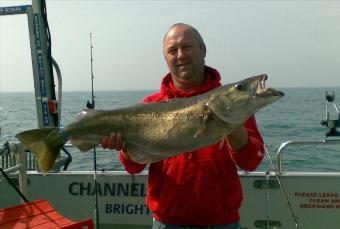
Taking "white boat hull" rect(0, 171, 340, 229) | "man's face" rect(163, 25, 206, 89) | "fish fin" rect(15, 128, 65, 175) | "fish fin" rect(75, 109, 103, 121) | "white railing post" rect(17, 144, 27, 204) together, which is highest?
"man's face" rect(163, 25, 206, 89)

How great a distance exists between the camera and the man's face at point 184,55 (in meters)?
3.38

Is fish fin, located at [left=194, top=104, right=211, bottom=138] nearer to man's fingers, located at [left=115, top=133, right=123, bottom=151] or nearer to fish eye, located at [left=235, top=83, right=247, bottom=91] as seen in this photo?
fish eye, located at [left=235, top=83, right=247, bottom=91]

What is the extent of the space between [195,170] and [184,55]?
83 cm

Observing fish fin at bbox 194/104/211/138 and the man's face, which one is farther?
the man's face

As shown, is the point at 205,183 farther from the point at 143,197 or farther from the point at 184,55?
the point at 143,197

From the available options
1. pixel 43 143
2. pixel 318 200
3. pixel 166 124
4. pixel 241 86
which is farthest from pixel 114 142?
pixel 318 200

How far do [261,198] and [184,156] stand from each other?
2.79 metres

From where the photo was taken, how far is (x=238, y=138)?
10.2 ft

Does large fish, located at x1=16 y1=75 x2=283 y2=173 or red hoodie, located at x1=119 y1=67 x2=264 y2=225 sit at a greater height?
large fish, located at x1=16 y1=75 x2=283 y2=173

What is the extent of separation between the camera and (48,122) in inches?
263

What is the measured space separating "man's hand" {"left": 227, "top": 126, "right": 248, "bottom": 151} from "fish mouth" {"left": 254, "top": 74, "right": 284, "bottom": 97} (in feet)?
0.93

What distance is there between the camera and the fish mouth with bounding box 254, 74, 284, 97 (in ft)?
9.58

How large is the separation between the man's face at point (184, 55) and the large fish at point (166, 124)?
9.6 inches

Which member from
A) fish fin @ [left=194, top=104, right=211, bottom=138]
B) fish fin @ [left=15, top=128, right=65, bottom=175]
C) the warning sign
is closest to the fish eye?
fish fin @ [left=194, top=104, right=211, bottom=138]
